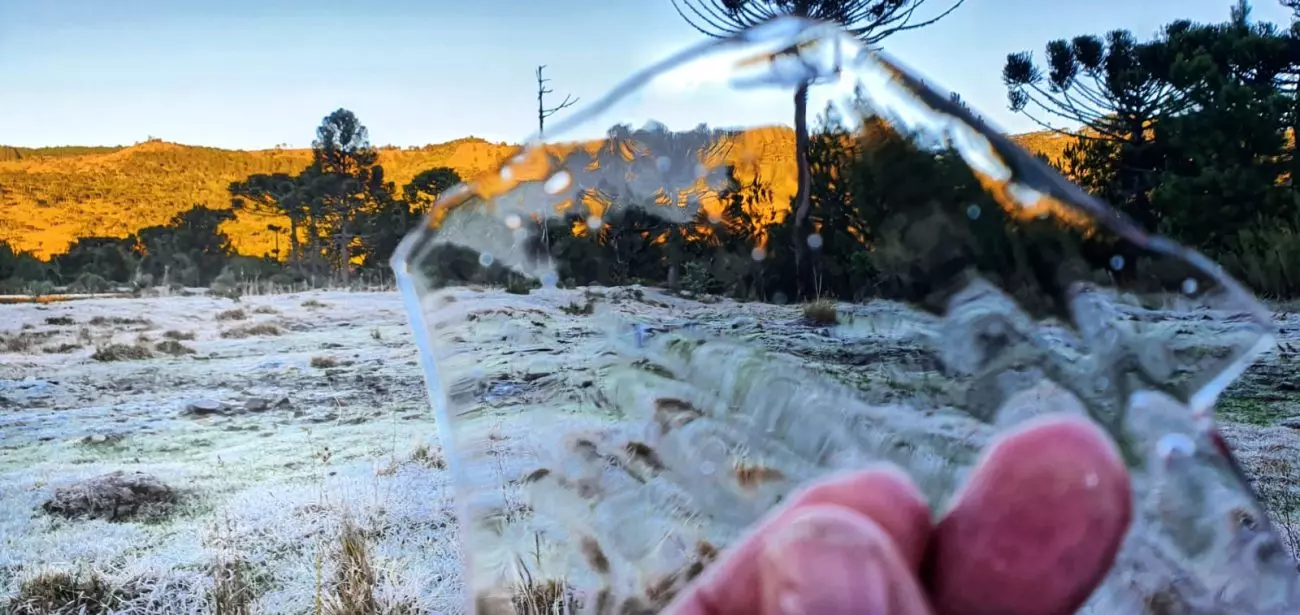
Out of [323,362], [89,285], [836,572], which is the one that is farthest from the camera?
[89,285]

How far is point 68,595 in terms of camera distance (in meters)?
1.66

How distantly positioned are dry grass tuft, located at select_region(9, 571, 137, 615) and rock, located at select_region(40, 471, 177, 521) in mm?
603

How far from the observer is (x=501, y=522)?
53cm

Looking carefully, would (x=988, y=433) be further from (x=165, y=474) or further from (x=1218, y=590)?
(x=165, y=474)

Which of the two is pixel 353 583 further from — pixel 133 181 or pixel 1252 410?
pixel 133 181

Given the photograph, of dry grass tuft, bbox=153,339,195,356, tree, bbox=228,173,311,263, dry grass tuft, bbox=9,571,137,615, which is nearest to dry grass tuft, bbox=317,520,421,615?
dry grass tuft, bbox=9,571,137,615

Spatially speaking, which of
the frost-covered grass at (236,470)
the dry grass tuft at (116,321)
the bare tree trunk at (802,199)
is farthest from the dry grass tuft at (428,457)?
the dry grass tuft at (116,321)

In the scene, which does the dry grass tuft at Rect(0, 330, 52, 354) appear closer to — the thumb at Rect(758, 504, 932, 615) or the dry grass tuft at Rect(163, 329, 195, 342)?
the dry grass tuft at Rect(163, 329, 195, 342)

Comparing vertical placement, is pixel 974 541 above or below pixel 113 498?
above

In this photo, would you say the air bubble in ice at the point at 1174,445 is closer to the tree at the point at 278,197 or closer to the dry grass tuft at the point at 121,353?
the dry grass tuft at the point at 121,353

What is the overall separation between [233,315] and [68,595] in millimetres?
6595

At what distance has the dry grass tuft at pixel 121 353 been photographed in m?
5.32

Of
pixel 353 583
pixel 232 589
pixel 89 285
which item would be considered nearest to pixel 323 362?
pixel 232 589

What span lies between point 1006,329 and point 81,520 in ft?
8.28
